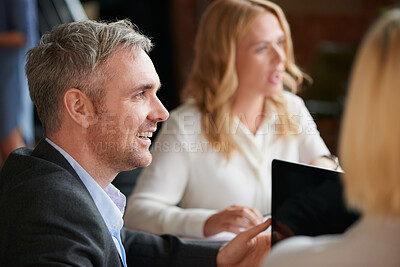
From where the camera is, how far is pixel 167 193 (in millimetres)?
1760

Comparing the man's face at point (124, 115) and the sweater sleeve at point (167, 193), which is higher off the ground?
the man's face at point (124, 115)

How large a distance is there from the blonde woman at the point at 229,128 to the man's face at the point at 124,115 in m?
0.50

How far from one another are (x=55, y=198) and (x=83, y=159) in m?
0.18

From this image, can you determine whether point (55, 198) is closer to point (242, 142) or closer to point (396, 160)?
point (396, 160)

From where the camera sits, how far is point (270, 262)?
70 cm

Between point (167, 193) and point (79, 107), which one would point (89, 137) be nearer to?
point (79, 107)

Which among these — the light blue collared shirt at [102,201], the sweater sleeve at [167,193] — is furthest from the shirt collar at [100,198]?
the sweater sleeve at [167,193]

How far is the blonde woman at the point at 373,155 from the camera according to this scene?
0.60m

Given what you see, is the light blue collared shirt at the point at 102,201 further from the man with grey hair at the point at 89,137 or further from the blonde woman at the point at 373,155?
the blonde woman at the point at 373,155

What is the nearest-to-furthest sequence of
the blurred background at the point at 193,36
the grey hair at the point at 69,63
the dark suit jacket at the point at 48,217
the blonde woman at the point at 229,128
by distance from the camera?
1. the dark suit jacket at the point at 48,217
2. the grey hair at the point at 69,63
3. the blonde woman at the point at 229,128
4. the blurred background at the point at 193,36

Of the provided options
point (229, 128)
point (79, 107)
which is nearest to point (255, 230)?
point (79, 107)

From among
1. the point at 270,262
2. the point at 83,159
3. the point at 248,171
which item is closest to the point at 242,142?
the point at 248,171

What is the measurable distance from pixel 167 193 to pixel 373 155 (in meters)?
1.20

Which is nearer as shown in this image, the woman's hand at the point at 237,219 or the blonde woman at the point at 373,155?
the blonde woman at the point at 373,155
